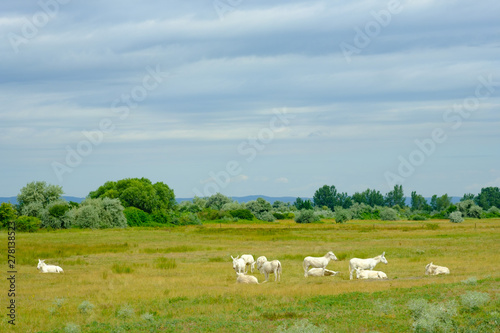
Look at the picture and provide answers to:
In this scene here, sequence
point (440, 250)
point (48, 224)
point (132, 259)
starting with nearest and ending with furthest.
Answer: point (132, 259)
point (440, 250)
point (48, 224)

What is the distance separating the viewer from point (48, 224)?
3140 inches

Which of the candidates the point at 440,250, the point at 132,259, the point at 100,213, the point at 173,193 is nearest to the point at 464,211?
the point at 173,193

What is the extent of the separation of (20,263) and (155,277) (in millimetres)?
11902

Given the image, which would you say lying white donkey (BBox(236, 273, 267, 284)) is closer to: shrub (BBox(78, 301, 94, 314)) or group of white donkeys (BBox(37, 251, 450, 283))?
group of white donkeys (BBox(37, 251, 450, 283))

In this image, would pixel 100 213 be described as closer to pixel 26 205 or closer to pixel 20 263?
pixel 26 205

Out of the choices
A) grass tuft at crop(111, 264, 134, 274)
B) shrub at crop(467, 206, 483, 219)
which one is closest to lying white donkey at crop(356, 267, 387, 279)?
grass tuft at crop(111, 264, 134, 274)

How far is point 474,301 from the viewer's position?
47.9 feet

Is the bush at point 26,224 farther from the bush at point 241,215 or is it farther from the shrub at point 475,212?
the shrub at point 475,212

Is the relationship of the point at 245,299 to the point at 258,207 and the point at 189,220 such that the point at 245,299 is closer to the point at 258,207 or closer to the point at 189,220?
the point at 189,220

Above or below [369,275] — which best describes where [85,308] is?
above

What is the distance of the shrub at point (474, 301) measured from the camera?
573 inches

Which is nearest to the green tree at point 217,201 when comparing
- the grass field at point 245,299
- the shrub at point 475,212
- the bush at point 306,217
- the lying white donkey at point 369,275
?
the bush at point 306,217

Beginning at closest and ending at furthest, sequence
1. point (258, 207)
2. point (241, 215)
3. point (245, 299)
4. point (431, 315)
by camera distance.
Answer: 1. point (431, 315)
2. point (245, 299)
3. point (241, 215)
4. point (258, 207)

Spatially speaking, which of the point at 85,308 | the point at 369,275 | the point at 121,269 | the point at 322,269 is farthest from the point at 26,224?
the point at 85,308
